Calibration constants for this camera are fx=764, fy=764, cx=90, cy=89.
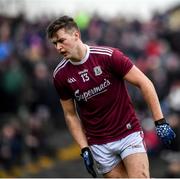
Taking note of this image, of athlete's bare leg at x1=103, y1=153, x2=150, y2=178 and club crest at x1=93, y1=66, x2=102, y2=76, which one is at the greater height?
club crest at x1=93, y1=66, x2=102, y2=76

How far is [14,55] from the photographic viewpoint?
14.0 meters

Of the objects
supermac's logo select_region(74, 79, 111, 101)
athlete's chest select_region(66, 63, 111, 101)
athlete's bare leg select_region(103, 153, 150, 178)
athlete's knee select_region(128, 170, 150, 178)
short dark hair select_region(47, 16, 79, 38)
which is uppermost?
short dark hair select_region(47, 16, 79, 38)

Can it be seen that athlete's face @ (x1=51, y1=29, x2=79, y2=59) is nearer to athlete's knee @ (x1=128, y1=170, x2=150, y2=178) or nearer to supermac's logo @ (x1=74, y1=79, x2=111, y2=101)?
supermac's logo @ (x1=74, y1=79, x2=111, y2=101)

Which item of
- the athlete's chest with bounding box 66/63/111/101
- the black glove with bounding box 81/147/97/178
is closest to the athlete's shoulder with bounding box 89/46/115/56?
the athlete's chest with bounding box 66/63/111/101

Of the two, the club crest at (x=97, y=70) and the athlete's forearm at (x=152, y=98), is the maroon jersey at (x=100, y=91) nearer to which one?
the club crest at (x=97, y=70)

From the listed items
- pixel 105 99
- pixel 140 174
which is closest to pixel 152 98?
pixel 105 99

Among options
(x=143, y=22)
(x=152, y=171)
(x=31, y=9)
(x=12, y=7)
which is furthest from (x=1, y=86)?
(x=143, y=22)

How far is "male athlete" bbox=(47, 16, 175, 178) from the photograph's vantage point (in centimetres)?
735

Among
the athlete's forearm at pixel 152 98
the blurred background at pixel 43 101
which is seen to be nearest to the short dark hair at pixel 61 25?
the athlete's forearm at pixel 152 98

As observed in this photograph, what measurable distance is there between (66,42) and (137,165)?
1383 millimetres

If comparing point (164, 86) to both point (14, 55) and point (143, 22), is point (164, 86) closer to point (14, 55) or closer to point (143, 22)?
point (14, 55)

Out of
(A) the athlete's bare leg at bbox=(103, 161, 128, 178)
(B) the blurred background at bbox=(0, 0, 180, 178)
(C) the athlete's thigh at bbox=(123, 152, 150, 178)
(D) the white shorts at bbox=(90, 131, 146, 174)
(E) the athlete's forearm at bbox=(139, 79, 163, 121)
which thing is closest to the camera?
(E) the athlete's forearm at bbox=(139, 79, 163, 121)

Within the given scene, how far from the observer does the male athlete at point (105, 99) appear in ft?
24.1

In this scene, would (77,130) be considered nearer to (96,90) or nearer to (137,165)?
(96,90)
